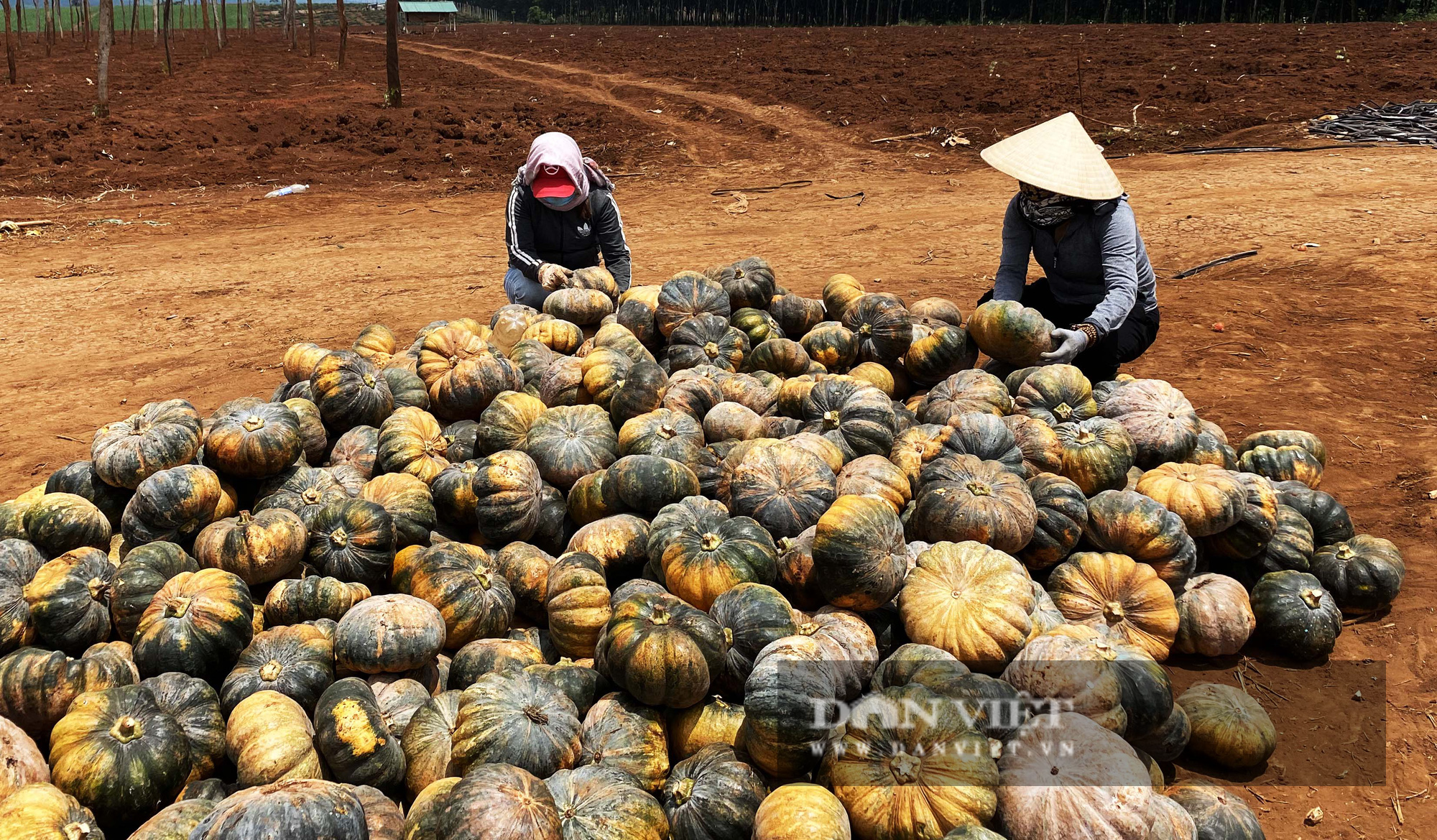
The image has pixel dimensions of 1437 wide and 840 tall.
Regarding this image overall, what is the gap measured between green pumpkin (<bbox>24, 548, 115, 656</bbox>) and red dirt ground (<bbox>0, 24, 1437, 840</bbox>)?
312cm

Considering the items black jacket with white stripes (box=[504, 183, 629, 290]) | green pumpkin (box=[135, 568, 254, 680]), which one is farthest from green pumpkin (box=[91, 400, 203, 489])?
black jacket with white stripes (box=[504, 183, 629, 290])

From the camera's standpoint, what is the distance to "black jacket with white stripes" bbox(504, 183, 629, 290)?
8.18m

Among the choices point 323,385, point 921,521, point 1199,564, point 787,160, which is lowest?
point 1199,564

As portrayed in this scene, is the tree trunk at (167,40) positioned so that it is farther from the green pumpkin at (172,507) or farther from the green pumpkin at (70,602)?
the green pumpkin at (70,602)

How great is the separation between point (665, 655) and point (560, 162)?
18.0ft

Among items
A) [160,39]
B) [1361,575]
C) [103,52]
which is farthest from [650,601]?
[160,39]

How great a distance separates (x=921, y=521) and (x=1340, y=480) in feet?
10.9

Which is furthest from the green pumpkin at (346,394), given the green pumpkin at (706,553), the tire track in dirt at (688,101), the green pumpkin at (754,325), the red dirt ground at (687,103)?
the tire track in dirt at (688,101)

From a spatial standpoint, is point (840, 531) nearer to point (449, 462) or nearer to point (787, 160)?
point (449, 462)

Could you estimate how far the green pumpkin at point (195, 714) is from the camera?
3.42 m

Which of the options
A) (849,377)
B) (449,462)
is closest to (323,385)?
(449,462)

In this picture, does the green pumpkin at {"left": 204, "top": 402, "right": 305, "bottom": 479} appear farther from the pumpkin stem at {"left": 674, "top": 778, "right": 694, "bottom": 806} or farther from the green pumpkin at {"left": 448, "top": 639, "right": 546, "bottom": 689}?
the pumpkin stem at {"left": 674, "top": 778, "right": 694, "bottom": 806}

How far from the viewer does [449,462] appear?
16.9ft

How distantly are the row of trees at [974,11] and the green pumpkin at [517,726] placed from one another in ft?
167
